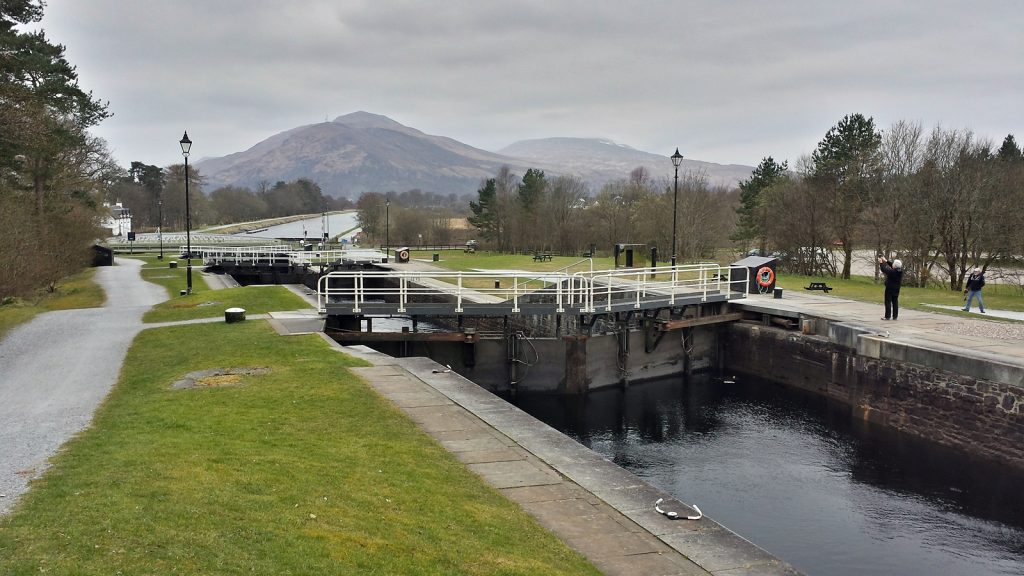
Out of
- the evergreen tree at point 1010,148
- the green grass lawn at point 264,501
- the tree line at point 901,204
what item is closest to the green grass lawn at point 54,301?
the green grass lawn at point 264,501

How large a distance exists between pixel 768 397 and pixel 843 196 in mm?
28259

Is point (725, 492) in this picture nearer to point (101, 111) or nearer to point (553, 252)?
point (101, 111)

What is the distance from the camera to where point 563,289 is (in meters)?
23.2

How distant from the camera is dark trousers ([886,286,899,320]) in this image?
76.8ft

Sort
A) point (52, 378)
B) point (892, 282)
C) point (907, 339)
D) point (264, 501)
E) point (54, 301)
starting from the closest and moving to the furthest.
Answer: point (264, 501), point (52, 378), point (907, 339), point (892, 282), point (54, 301)

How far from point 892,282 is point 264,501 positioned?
21619 millimetres

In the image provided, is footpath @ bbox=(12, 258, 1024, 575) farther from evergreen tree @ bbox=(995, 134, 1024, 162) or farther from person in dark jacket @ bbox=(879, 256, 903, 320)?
evergreen tree @ bbox=(995, 134, 1024, 162)

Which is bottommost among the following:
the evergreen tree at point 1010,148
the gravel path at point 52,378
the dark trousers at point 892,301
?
the gravel path at point 52,378

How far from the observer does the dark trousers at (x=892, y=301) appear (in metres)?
23.4

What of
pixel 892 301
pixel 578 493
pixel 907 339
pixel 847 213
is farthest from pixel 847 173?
pixel 578 493

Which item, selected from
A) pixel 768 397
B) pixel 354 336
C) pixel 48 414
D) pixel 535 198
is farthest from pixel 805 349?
pixel 535 198

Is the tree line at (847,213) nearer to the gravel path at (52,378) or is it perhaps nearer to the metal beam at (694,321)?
the metal beam at (694,321)

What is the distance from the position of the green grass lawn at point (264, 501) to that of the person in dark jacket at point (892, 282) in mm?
17541

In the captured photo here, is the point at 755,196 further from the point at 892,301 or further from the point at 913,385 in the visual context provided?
the point at 913,385
